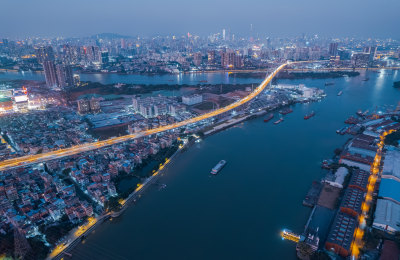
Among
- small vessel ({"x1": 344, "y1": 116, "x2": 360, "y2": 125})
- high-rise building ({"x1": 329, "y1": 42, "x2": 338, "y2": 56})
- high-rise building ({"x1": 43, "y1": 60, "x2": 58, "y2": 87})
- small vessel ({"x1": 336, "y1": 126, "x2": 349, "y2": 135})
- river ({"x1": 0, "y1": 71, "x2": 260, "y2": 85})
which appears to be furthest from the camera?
high-rise building ({"x1": 329, "y1": 42, "x2": 338, "y2": 56})

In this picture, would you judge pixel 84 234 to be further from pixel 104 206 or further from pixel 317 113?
pixel 317 113

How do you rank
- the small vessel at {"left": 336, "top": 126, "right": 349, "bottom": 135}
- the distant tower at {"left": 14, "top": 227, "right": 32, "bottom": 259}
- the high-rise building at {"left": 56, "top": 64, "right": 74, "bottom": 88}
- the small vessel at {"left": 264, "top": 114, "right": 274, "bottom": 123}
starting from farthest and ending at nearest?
the high-rise building at {"left": 56, "top": 64, "right": 74, "bottom": 88}
the small vessel at {"left": 264, "top": 114, "right": 274, "bottom": 123}
the small vessel at {"left": 336, "top": 126, "right": 349, "bottom": 135}
the distant tower at {"left": 14, "top": 227, "right": 32, "bottom": 259}

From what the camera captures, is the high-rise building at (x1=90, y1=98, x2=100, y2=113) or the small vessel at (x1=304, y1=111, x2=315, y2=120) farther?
the high-rise building at (x1=90, y1=98, x2=100, y2=113)

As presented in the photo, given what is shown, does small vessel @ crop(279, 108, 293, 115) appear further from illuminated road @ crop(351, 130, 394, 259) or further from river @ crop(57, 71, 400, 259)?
illuminated road @ crop(351, 130, 394, 259)

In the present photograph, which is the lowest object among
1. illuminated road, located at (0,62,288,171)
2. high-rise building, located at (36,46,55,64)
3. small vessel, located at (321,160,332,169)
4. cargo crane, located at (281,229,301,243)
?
cargo crane, located at (281,229,301,243)

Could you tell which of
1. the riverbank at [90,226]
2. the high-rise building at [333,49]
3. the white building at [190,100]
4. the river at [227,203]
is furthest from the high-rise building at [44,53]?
the high-rise building at [333,49]

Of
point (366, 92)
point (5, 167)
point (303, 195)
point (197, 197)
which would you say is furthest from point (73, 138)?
point (366, 92)

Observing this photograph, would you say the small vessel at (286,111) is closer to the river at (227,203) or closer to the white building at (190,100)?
the river at (227,203)

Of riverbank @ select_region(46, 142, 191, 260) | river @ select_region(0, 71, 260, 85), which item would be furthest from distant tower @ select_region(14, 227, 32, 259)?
river @ select_region(0, 71, 260, 85)

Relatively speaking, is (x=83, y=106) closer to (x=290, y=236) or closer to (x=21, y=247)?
(x=21, y=247)
